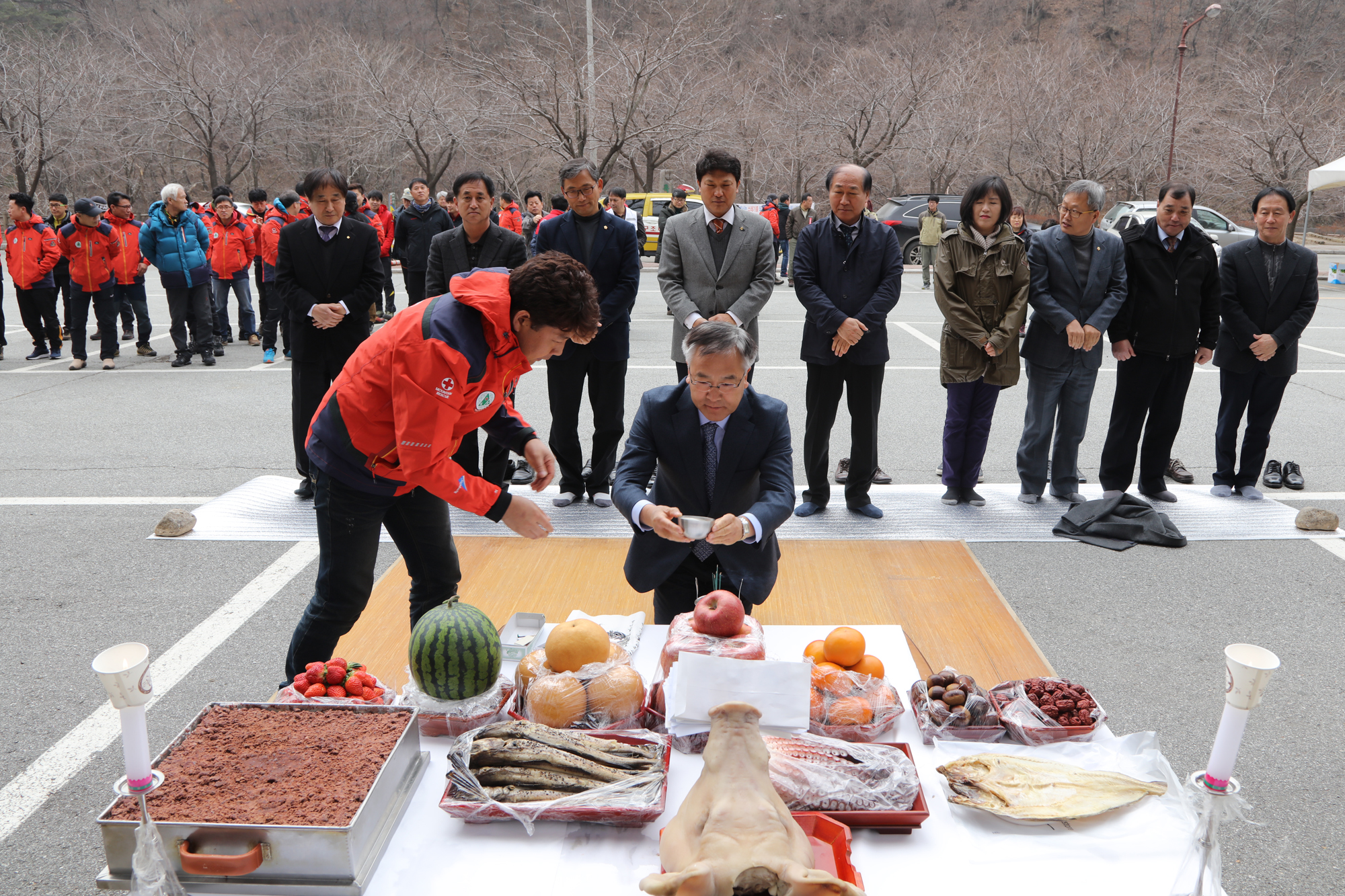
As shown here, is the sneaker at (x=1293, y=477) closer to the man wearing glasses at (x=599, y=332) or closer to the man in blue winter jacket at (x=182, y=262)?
the man wearing glasses at (x=599, y=332)

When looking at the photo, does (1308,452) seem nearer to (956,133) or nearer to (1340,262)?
(1340,262)

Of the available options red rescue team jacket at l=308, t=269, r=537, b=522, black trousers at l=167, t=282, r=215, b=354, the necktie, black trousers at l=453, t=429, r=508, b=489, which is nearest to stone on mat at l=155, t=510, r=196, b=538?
black trousers at l=453, t=429, r=508, b=489

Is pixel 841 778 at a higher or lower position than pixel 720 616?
lower

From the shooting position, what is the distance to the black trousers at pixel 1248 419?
591 cm

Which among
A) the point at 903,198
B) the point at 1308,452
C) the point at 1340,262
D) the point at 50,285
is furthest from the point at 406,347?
the point at 1340,262

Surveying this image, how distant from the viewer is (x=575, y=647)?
2295mm

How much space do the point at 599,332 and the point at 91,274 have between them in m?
7.39

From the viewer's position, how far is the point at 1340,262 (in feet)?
80.4

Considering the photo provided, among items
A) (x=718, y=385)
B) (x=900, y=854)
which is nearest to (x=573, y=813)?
(x=900, y=854)

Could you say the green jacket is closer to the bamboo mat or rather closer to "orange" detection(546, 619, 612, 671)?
the bamboo mat

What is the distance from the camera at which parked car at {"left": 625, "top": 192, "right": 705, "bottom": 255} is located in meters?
21.4

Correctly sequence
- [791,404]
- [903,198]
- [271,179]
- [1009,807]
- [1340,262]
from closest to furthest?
1. [1009,807]
2. [791,404]
3. [903,198]
4. [1340,262]
5. [271,179]

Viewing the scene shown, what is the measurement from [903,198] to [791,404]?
49.8ft

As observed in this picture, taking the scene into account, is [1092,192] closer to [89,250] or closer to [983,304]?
[983,304]
